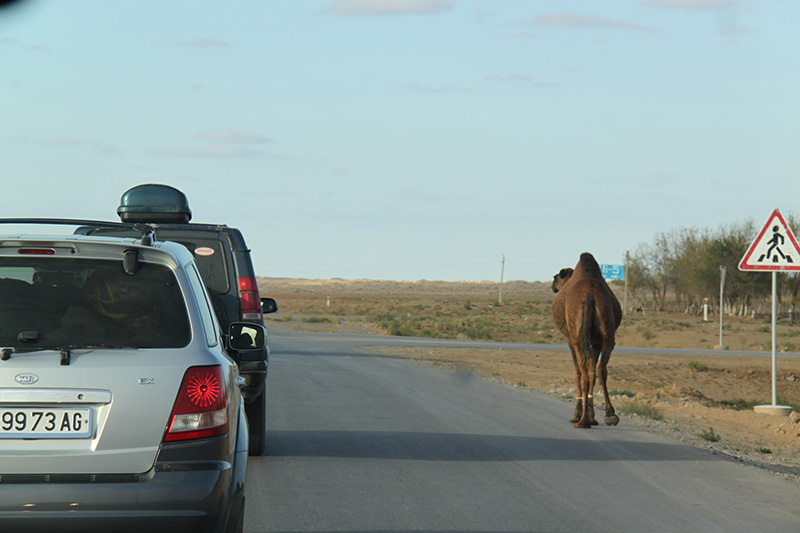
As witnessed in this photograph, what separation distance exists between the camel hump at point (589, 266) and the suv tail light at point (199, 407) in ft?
28.9

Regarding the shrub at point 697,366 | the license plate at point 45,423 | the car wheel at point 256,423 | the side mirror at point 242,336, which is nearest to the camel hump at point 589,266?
the car wheel at point 256,423

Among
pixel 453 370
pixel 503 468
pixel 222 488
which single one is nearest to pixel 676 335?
pixel 453 370

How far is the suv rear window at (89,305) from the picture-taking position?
4668 mm

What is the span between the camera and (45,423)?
14.5ft

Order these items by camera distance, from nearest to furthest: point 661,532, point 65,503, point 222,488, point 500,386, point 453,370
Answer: point 65,503
point 222,488
point 661,532
point 500,386
point 453,370

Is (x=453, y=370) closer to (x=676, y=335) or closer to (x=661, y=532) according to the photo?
(x=661, y=532)

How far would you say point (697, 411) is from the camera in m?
15.9

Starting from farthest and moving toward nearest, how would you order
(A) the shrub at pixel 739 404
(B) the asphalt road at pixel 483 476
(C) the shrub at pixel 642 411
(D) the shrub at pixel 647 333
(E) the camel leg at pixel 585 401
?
(D) the shrub at pixel 647 333 → (A) the shrub at pixel 739 404 → (C) the shrub at pixel 642 411 → (E) the camel leg at pixel 585 401 → (B) the asphalt road at pixel 483 476

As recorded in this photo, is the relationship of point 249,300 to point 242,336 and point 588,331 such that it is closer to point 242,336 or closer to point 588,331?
point 242,336

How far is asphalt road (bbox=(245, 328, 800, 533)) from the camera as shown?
23.2ft

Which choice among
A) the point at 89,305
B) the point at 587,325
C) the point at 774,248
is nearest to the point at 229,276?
the point at 89,305

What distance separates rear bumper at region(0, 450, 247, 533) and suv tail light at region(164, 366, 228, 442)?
0.52 feet

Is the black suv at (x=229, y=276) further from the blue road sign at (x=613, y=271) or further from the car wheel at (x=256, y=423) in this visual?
the blue road sign at (x=613, y=271)

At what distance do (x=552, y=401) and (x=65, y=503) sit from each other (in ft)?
40.4
